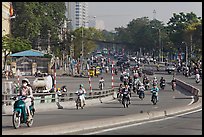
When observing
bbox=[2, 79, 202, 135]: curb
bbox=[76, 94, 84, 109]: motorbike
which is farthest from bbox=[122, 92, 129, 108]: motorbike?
bbox=[2, 79, 202, 135]: curb

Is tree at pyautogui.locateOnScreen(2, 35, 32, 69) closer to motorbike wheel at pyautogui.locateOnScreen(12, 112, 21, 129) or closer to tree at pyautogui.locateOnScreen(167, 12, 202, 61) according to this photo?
tree at pyautogui.locateOnScreen(167, 12, 202, 61)

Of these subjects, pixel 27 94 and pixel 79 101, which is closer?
pixel 27 94

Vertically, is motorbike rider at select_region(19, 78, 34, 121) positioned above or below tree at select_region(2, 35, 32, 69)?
below

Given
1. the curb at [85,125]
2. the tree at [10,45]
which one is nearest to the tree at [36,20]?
the tree at [10,45]

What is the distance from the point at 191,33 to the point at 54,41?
28.1m

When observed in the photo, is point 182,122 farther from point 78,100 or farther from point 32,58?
point 32,58

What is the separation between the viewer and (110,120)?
1838cm

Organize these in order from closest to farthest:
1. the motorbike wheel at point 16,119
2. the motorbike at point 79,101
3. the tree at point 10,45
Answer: the motorbike wheel at point 16,119, the motorbike at point 79,101, the tree at point 10,45

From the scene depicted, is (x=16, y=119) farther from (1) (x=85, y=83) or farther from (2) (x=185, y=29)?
(2) (x=185, y=29)

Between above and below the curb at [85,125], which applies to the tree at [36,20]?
above

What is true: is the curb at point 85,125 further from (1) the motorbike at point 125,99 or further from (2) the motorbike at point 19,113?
(1) the motorbike at point 125,99

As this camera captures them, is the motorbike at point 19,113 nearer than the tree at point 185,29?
Yes

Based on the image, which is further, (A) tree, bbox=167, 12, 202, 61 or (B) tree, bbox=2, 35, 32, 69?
(A) tree, bbox=167, 12, 202, 61

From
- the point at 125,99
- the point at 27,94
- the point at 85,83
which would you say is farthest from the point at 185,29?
the point at 27,94
